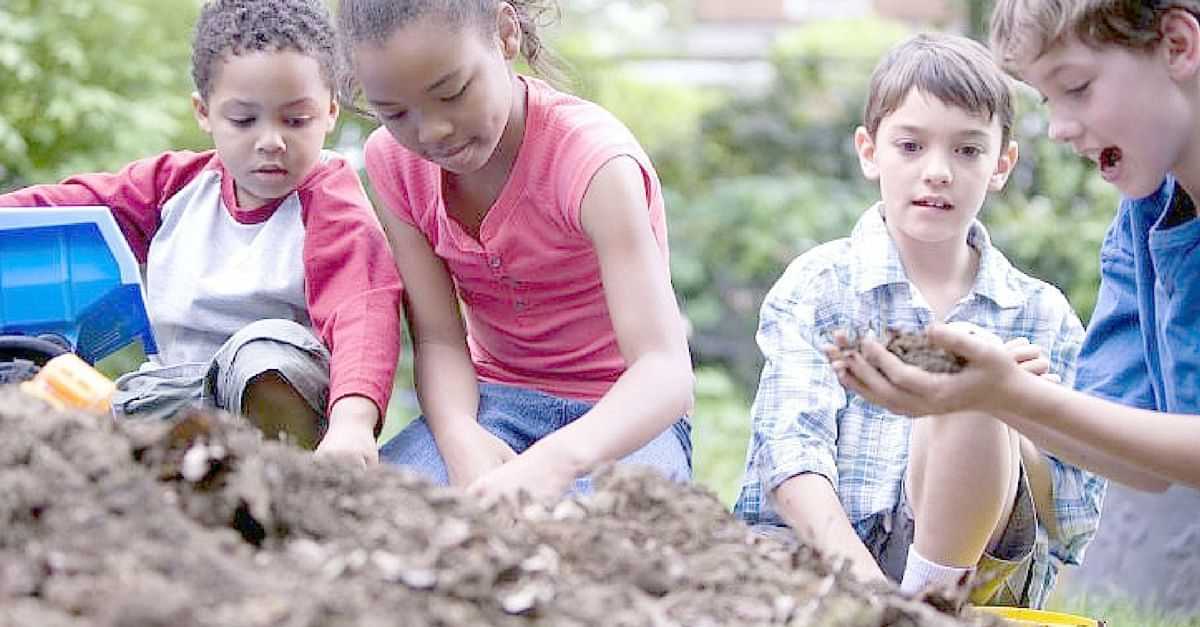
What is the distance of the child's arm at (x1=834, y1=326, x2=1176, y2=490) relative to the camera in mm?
1848

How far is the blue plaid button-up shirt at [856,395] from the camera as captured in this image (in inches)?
106

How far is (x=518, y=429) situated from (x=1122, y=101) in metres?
1.15

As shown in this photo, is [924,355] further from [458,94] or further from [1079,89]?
[458,94]

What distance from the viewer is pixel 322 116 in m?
2.76

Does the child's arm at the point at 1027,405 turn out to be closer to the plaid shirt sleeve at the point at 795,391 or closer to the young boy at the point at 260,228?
the plaid shirt sleeve at the point at 795,391

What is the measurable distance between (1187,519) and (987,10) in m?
4.74

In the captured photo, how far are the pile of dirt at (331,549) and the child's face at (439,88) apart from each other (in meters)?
0.88

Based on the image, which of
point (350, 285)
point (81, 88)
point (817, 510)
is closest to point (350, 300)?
point (350, 285)

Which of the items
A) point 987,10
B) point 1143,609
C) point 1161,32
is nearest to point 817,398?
point 1161,32

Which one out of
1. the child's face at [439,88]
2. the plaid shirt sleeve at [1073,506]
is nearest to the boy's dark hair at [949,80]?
the plaid shirt sleeve at [1073,506]

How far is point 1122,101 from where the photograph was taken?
2.09 m

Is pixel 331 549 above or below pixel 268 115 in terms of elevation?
below

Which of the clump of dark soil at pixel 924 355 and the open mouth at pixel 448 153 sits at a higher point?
the open mouth at pixel 448 153

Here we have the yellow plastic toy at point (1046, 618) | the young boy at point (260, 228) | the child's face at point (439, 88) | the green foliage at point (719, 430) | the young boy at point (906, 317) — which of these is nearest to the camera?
the yellow plastic toy at point (1046, 618)
